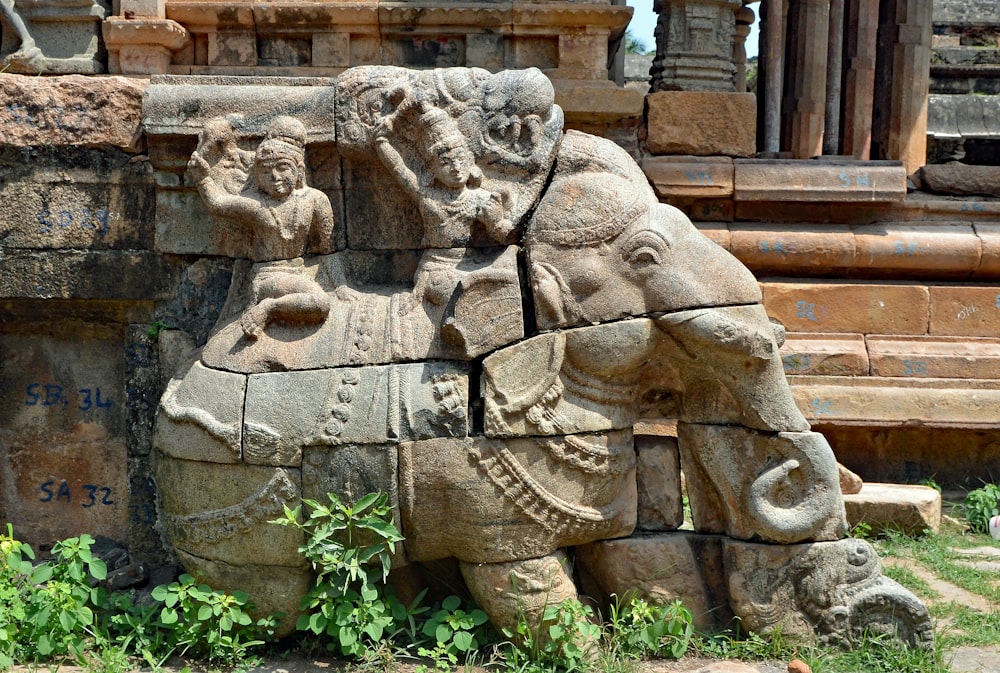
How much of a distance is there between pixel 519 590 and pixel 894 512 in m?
2.81

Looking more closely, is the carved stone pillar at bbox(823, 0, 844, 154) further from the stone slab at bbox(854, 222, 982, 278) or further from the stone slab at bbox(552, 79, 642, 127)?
the stone slab at bbox(552, 79, 642, 127)

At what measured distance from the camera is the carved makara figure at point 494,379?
3.87m

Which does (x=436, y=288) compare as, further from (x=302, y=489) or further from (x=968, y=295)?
(x=968, y=295)

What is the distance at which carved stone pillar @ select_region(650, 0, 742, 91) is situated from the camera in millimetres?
7070

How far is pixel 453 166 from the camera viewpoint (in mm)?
3971

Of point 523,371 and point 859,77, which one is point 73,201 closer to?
point 523,371

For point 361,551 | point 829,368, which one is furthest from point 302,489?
point 829,368

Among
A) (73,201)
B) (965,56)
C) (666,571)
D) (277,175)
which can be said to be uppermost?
(965,56)

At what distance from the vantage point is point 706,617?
4.20 meters

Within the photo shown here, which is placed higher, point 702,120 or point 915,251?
point 702,120

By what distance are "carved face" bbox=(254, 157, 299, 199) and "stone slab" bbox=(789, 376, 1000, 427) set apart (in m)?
3.80

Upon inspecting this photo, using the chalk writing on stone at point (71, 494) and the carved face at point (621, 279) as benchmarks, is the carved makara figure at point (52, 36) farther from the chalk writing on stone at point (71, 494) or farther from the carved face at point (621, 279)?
the carved face at point (621, 279)

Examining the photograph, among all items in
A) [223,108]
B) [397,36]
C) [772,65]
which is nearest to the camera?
[223,108]

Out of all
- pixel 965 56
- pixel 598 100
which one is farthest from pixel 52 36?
pixel 965 56
